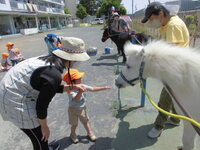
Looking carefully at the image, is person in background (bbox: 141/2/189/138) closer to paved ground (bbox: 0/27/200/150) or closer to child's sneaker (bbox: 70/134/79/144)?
paved ground (bbox: 0/27/200/150)

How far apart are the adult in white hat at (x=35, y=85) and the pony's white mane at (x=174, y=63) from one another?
0.73 metres

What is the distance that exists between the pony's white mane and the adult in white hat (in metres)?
0.73

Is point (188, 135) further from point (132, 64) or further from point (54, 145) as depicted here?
point (54, 145)

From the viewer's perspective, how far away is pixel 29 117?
Result: 1699mm

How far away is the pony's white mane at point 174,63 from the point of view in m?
1.52

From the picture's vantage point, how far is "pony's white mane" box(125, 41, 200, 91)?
1.52m

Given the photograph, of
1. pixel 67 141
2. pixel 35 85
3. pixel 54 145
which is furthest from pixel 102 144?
pixel 35 85

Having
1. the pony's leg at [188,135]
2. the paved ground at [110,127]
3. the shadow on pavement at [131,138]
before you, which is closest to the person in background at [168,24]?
the paved ground at [110,127]

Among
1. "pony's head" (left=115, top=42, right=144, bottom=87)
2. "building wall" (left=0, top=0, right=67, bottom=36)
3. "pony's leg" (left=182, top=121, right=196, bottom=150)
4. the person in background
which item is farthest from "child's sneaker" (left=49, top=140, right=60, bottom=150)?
"building wall" (left=0, top=0, right=67, bottom=36)

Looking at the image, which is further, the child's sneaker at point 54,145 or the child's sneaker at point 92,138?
the child's sneaker at point 92,138

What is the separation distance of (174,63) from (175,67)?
4 cm

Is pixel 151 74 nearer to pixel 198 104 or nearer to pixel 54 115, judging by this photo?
pixel 198 104

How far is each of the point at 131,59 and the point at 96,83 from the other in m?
3.24

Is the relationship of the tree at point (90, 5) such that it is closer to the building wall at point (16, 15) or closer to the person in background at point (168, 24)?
the building wall at point (16, 15)
